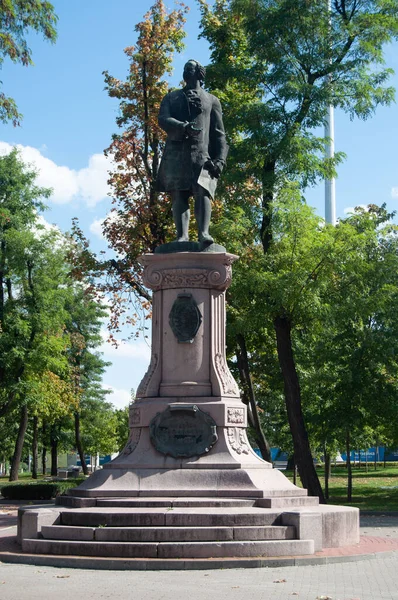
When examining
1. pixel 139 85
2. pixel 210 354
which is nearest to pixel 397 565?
pixel 210 354

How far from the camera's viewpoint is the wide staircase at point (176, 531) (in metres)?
11.3

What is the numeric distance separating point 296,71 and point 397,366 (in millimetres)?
9103

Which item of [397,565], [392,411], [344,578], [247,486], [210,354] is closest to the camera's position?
[344,578]

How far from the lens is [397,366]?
87.9ft

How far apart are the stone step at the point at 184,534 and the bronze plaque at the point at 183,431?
2.24 metres

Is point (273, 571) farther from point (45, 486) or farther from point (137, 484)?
point (45, 486)

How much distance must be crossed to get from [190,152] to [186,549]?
23.6ft

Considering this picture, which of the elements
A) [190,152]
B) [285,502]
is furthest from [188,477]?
[190,152]

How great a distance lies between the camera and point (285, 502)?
42.3 feet

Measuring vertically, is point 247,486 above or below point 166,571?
above

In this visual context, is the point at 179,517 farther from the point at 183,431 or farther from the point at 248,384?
the point at 248,384

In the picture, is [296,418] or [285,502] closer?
[285,502]

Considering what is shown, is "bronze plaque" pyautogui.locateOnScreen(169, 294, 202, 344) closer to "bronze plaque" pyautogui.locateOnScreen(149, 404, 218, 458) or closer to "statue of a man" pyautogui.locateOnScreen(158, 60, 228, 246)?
"bronze plaque" pyautogui.locateOnScreen(149, 404, 218, 458)

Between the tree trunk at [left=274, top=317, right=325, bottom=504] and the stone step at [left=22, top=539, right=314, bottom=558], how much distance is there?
12.1 metres
